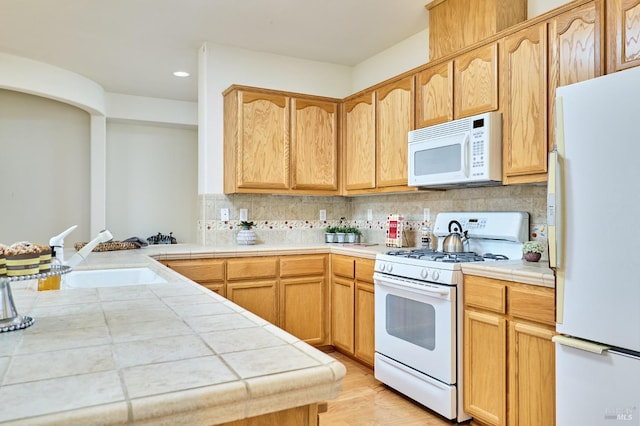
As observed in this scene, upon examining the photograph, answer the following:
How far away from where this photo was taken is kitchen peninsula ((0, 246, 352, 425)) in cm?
63

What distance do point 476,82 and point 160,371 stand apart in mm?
2553

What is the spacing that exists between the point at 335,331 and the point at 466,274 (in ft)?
5.12

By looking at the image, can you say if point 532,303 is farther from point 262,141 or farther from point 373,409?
point 262,141

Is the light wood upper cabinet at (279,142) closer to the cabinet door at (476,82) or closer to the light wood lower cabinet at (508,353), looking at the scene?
the cabinet door at (476,82)

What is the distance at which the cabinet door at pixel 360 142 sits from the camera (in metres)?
3.68

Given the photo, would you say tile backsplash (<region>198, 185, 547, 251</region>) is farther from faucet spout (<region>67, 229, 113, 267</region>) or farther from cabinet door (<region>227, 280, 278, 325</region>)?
faucet spout (<region>67, 229, 113, 267</region>)

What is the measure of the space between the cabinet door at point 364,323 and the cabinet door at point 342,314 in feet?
0.23

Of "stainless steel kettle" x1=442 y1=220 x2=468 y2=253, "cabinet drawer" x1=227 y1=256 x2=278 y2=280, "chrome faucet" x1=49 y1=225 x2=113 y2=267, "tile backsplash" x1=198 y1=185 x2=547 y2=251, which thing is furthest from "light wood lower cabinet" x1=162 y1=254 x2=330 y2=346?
"chrome faucet" x1=49 y1=225 x2=113 y2=267

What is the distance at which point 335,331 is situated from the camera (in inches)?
145

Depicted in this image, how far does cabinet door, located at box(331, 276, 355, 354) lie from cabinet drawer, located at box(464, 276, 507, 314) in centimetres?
117

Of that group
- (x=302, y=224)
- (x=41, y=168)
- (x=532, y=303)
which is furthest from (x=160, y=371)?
(x=41, y=168)

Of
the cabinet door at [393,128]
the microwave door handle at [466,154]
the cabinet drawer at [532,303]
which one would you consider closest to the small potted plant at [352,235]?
the cabinet door at [393,128]

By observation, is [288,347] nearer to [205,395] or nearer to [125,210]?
[205,395]

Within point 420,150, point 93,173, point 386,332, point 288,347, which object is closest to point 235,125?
point 420,150
